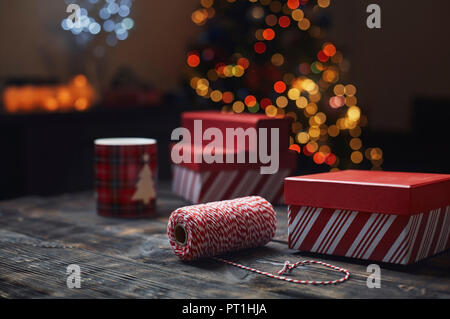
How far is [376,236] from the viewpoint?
1.69m

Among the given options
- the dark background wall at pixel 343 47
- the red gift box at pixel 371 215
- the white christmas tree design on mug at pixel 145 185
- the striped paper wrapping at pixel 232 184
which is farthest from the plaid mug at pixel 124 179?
the dark background wall at pixel 343 47

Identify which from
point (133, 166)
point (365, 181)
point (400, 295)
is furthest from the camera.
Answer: point (133, 166)

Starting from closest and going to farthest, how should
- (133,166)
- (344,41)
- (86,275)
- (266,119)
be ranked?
1. (86,275)
2. (133,166)
3. (266,119)
4. (344,41)

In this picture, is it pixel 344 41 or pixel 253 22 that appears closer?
pixel 253 22

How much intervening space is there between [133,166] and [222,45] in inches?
68.0

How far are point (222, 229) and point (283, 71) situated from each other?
7.50 ft

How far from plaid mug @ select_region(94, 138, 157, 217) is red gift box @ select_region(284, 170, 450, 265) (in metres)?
0.74

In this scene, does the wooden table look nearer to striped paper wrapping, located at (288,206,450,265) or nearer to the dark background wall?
striped paper wrapping, located at (288,206,450,265)

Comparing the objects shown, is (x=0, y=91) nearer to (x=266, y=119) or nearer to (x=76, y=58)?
(x=76, y=58)

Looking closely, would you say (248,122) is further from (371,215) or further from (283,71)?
(283,71)

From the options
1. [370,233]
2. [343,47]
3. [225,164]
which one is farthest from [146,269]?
[343,47]

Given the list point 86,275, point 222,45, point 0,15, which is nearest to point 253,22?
point 222,45

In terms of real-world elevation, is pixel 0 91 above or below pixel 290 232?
above

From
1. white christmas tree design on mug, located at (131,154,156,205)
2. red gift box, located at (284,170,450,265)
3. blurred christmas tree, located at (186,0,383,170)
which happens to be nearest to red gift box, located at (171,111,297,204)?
white christmas tree design on mug, located at (131,154,156,205)
